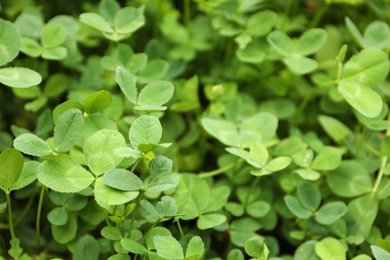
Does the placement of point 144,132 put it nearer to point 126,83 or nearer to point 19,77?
point 126,83

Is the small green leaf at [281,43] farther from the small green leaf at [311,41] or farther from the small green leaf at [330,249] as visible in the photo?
the small green leaf at [330,249]

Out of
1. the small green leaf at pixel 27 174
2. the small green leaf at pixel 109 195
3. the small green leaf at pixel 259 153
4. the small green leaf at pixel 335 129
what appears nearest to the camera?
the small green leaf at pixel 109 195

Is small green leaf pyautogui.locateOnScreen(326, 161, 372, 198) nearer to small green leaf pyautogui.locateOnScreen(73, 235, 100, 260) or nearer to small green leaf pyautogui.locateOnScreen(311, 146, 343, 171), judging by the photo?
small green leaf pyautogui.locateOnScreen(311, 146, 343, 171)

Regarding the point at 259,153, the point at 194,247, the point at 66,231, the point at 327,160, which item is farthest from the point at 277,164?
the point at 66,231

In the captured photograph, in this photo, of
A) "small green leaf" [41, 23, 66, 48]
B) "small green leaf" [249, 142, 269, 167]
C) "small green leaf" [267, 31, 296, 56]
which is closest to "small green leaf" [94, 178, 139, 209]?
"small green leaf" [249, 142, 269, 167]

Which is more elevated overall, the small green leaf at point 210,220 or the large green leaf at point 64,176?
the large green leaf at point 64,176

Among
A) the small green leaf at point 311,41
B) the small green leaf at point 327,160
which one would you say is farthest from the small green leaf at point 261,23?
the small green leaf at point 327,160
